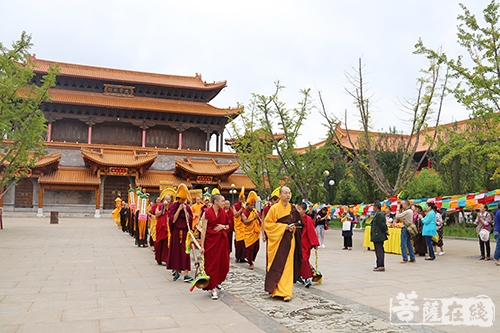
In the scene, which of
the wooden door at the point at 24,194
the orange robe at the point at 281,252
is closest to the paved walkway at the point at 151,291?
→ the orange robe at the point at 281,252

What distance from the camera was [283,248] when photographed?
20.3 feet

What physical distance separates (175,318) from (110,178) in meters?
30.1

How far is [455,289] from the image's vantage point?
6.70 metres

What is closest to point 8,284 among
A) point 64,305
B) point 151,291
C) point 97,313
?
point 64,305

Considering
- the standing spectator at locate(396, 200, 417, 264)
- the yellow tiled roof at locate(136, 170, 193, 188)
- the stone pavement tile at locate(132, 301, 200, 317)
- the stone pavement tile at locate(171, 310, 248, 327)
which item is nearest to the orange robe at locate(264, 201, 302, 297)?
the stone pavement tile at locate(171, 310, 248, 327)

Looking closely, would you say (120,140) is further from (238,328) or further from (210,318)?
(238,328)

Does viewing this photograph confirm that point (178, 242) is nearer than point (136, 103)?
Yes

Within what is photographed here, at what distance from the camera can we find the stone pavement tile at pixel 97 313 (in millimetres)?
4887

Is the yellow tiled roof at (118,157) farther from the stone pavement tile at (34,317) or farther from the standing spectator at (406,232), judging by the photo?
the stone pavement tile at (34,317)

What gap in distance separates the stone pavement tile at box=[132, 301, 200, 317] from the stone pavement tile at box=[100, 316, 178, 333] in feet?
0.63

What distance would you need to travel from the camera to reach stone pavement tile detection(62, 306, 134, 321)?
4.89 metres

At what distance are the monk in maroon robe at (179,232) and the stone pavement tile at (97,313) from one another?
224 cm

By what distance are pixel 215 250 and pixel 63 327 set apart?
2355 mm

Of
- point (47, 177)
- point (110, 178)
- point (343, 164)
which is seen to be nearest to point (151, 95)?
point (110, 178)
